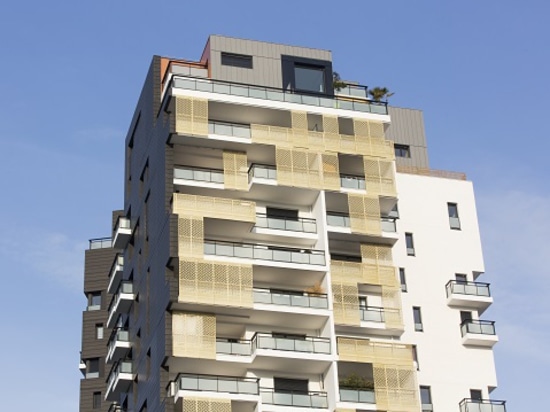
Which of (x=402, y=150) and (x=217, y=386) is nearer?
(x=217, y=386)

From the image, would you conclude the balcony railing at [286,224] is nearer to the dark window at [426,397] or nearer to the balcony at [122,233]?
the dark window at [426,397]

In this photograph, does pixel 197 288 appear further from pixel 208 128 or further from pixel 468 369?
pixel 468 369

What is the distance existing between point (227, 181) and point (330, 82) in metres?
11.2

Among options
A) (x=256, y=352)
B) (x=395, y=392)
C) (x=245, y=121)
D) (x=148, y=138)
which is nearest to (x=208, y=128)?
(x=245, y=121)

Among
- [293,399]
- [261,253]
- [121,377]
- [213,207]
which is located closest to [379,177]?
[261,253]

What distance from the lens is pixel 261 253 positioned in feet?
233

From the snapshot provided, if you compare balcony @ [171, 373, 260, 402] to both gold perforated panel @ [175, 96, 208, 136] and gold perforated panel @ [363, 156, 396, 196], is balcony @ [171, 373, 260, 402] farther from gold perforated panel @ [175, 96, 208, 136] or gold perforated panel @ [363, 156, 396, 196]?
gold perforated panel @ [363, 156, 396, 196]

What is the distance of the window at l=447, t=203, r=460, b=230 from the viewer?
79.7m

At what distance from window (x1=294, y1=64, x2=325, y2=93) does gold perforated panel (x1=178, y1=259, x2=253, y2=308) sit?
597 inches

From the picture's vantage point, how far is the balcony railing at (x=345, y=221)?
7369 cm

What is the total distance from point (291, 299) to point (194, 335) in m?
6.39

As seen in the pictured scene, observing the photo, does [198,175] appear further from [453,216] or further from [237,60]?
[453,216]

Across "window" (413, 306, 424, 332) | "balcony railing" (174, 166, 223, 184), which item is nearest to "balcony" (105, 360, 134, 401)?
"balcony railing" (174, 166, 223, 184)

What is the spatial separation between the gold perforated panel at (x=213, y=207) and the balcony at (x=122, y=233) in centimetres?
1456
